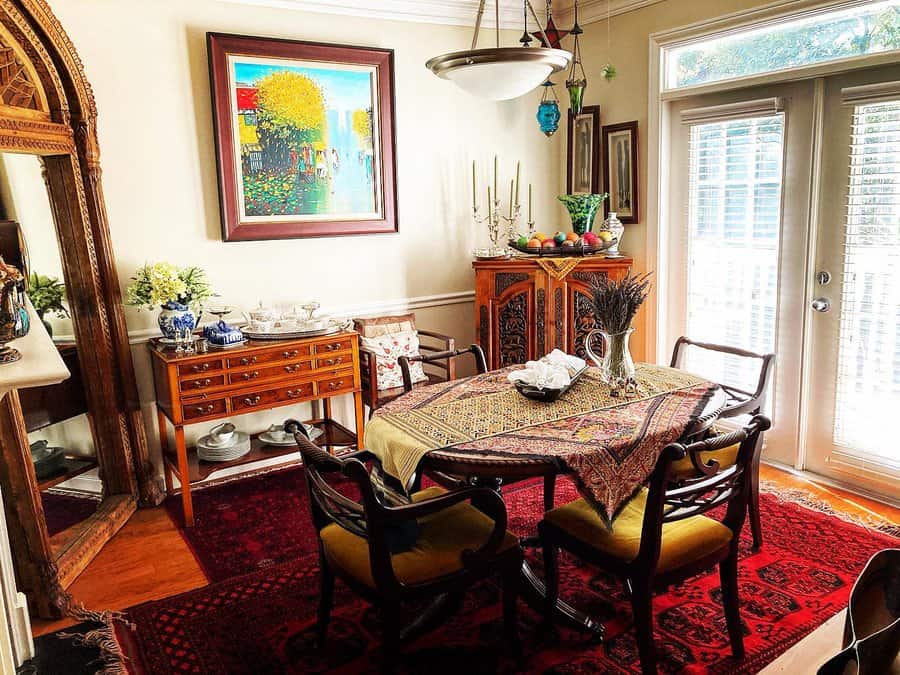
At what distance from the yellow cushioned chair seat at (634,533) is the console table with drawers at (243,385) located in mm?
1700

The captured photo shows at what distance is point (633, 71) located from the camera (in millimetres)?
4320

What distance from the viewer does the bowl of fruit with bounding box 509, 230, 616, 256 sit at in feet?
13.6

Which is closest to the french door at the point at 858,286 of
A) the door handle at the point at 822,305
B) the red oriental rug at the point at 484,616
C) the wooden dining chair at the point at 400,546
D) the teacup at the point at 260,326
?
the door handle at the point at 822,305

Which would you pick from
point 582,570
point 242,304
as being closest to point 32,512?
point 242,304

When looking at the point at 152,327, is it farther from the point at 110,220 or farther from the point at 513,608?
the point at 513,608

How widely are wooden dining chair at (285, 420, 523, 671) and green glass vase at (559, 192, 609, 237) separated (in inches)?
91.2

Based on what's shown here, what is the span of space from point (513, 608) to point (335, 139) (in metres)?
2.76

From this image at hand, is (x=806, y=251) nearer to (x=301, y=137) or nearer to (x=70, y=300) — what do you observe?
(x=301, y=137)

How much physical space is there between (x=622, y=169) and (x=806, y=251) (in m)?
1.25

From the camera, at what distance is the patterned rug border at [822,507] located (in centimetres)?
320

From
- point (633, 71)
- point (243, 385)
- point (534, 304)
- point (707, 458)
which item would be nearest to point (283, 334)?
point (243, 385)

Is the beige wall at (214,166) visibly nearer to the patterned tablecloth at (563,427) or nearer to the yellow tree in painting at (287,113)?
the yellow tree in painting at (287,113)

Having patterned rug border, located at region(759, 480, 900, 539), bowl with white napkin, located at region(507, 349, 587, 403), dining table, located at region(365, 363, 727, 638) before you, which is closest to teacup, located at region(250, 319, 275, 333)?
dining table, located at region(365, 363, 727, 638)

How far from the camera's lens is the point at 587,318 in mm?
4180
